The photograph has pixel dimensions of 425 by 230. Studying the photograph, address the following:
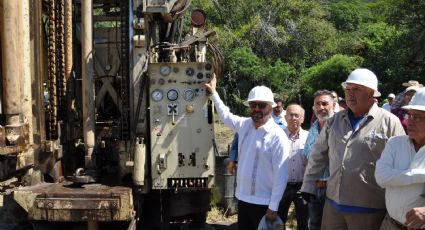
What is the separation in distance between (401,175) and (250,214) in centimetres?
141

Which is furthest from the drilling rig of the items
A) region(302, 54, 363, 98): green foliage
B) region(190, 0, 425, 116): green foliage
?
region(302, 54, 363, 98): green foliage

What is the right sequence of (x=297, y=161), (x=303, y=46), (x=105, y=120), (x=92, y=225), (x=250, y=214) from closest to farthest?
1. (x=250, y=214)
2. (x=92, y=225)
3. (x=297, y=161)
4. (x=105, y=120)
5. (x=303, y=46)

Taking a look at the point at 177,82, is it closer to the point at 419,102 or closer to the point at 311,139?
the point at 311,139

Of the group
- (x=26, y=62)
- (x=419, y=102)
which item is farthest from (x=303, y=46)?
(x=419, y=102)

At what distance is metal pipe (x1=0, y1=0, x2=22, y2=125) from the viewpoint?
385 cm

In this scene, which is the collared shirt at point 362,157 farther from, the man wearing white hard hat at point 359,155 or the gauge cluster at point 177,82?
the gauge cluster at point 177,82

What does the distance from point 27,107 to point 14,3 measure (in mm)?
855

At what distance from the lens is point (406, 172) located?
3188 mm

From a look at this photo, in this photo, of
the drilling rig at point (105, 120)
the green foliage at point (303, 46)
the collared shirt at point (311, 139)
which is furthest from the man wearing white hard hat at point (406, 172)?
the green foliage at point (303, 46)

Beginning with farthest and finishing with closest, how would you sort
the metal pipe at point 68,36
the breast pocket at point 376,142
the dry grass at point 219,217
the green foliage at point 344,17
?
1. the green foliage at point 344,17
2. the dry grass at point 219,217
3. the metal pipe at point 68,36
4. the breast pocket at point 376,142

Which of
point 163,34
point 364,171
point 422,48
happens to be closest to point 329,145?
point 364,171

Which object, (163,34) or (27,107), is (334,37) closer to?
(163,34)

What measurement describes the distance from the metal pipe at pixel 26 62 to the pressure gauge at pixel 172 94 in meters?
1.43

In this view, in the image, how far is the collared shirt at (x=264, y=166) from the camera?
4113 millimetres
